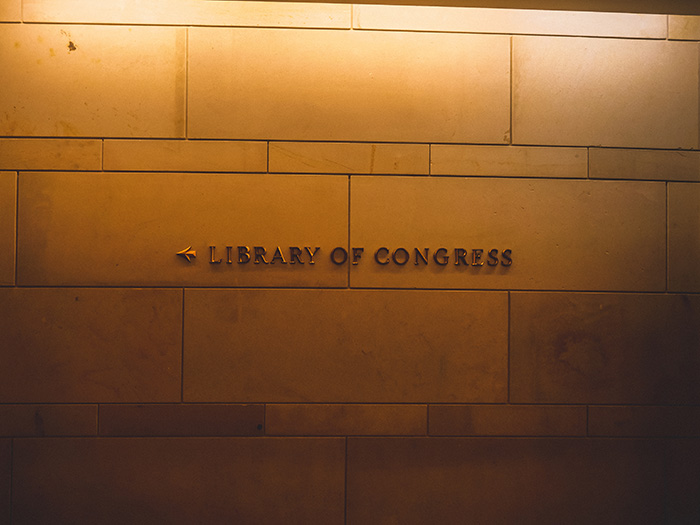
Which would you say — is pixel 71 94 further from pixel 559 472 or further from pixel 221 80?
pixel 559 472

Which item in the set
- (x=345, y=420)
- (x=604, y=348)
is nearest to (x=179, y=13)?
(x=345, y=420)

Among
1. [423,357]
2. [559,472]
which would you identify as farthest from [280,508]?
[559,472]

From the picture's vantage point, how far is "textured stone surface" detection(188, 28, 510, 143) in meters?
3.83

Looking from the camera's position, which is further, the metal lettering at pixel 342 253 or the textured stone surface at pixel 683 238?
the textured stone surface at pixel 683 238

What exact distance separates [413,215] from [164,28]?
99.0 inches

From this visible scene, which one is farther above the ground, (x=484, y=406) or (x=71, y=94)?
(x=71, y=94)

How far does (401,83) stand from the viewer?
389 cm

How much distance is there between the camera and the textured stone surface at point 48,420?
3730 mm

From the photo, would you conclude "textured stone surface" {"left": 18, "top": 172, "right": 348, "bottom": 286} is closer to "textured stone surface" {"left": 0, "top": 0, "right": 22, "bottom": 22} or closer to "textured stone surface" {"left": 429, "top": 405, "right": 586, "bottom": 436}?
"textured stone surface" {"left": 0, "top": 0, "right": 22, "bottom": 22}

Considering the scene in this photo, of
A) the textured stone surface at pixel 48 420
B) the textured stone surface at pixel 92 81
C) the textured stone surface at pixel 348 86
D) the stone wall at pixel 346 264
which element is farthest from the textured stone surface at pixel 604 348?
the textured stone surface at pixel 48 420

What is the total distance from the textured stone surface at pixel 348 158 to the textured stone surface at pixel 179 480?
220 cm

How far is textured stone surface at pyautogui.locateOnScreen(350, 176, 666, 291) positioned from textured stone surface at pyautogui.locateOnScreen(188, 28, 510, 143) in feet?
1.52

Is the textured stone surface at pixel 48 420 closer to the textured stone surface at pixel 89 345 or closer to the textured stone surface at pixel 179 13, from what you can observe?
the textured stone surface at pixel 89 345

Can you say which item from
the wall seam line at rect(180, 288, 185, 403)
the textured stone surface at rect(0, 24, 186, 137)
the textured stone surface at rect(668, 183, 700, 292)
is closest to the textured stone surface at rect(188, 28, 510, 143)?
the textured stone surface at rect(0, 24, 186, 137)
